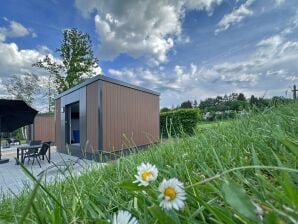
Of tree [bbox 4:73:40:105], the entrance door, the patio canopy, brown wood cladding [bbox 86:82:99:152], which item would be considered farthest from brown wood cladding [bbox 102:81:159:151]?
tree [bbox 4:73:40:105]

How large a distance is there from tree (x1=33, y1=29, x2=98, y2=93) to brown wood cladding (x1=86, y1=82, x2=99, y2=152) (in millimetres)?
16289

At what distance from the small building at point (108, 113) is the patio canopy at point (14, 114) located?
91.3 inches

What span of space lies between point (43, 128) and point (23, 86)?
9.87m

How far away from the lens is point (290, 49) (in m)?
4.07

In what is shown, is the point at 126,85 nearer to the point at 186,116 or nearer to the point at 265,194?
the point at 186,116

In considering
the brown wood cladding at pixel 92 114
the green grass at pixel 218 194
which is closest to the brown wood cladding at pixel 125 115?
the brown wood cladding at pixel 92 114

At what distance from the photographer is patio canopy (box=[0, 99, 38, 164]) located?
1049cm

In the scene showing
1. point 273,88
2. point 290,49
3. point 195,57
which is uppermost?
point 195,57

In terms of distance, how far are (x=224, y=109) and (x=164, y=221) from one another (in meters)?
2.58

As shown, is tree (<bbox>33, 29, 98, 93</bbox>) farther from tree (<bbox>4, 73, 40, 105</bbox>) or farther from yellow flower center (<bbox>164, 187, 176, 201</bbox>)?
yellow flower center (<bbox>164, 187, 176, 201</bbox>)

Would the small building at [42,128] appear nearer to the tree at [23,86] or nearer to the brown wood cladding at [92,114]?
the tree at [23,86]

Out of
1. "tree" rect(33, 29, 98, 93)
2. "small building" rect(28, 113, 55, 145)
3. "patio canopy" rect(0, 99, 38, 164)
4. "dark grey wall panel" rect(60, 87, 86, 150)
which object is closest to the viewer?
"patio canopy" rect(0, 99, 38, 164)

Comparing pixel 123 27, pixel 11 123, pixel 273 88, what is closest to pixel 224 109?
pixel 273 88

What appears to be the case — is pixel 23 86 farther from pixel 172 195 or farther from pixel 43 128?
pixel 172 195
